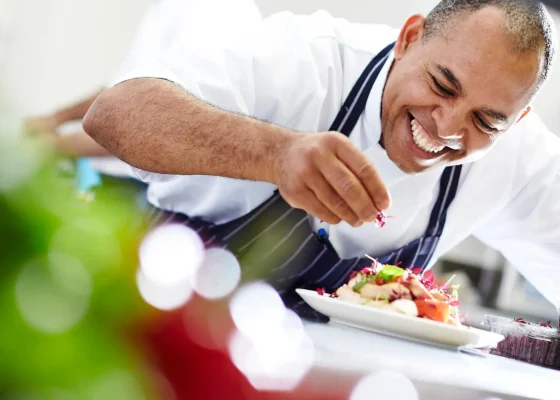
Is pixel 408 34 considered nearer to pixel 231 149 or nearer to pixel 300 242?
pixel 300 242

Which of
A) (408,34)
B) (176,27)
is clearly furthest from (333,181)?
(176,27)

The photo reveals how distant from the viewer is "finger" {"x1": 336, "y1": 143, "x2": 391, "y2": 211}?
684 millimetres

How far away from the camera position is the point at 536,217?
1814mm

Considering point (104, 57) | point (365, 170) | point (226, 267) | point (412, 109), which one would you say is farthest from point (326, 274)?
point (104, 57)

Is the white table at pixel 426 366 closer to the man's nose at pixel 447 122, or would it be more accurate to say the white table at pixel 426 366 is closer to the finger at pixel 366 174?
the finger at pixel 366 174

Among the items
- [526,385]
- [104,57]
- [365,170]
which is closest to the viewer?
[365,170]

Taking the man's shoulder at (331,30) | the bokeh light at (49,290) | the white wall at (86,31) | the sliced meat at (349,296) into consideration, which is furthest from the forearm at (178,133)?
the white wall at (86,31)

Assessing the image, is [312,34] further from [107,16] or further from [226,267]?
[107,16]

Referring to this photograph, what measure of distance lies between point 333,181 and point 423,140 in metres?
0.76

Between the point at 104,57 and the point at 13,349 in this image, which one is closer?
the point at 13,349

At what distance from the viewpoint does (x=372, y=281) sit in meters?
1.17

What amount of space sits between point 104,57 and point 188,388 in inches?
145

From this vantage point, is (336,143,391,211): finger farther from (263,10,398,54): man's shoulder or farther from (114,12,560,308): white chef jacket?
(263,10,398,54): man's shoulder

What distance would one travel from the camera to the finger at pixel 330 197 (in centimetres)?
71
